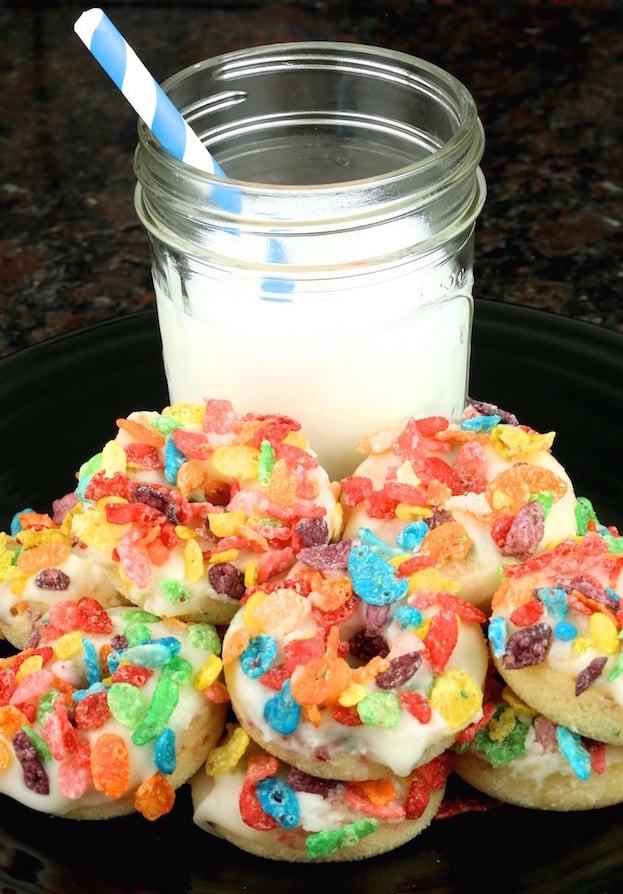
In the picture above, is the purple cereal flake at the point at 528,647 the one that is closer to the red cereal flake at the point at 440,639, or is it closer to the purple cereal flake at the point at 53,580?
the red cereal flake at the point at 440,639

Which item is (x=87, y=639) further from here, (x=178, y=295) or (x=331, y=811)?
(x=178, y=295)

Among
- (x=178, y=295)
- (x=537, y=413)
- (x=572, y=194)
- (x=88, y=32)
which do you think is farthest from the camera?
(x=572, y=194)

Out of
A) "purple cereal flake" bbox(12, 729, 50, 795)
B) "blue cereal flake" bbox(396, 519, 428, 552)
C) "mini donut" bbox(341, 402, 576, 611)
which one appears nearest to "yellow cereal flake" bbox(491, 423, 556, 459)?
"mini donut" bbox(341, 402, 576, 611)

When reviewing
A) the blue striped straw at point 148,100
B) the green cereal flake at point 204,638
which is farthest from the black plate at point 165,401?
the blue striped straw at point 148,100

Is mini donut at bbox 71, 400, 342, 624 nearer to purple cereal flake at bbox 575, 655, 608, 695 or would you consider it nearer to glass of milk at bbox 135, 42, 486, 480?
glass of milk at bbox 135, 42, 486, 480

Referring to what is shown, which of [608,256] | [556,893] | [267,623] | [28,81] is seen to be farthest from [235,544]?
[28,81]

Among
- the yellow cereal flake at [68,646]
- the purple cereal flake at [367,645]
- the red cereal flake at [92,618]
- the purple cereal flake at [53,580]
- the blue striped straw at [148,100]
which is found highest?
the blue striped straw at [148,100]

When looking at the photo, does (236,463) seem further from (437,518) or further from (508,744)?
(508,744)
